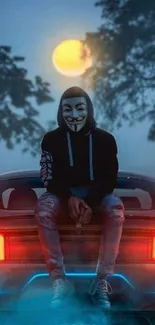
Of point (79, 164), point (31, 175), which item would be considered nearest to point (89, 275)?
point (79, 164)

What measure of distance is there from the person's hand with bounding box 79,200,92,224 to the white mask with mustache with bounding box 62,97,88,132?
51 centimetres

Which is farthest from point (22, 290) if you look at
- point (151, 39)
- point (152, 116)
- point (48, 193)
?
point (151, 39)

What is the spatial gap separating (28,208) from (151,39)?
1.59 meters

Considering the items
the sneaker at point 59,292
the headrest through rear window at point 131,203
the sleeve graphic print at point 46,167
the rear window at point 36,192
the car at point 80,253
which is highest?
the sleeve graphic print at point 46,167

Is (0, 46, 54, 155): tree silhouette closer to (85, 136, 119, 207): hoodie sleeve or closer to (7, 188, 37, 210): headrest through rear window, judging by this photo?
(7, 188, 37, 210): headrest through rear window

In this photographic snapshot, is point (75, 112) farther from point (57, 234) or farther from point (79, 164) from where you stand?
point (57, 234)

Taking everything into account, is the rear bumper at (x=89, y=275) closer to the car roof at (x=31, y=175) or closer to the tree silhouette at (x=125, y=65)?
the car roof at (x=31, y=175)

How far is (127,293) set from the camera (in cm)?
486

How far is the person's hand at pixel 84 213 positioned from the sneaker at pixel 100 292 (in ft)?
1.20

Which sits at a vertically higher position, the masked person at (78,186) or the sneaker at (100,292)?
the masked person at (78,186)

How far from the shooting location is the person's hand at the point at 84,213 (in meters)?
4.80

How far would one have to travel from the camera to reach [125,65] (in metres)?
5.93

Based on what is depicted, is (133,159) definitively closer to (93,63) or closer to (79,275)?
(93,63)

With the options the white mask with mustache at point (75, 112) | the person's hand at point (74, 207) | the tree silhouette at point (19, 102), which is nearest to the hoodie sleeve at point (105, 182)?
the person's hand at point (74, 207)
